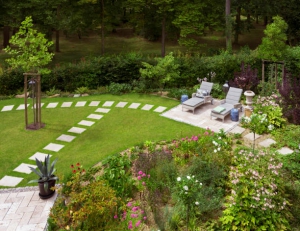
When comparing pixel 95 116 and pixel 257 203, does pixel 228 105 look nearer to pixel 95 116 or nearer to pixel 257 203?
pixel 95 116

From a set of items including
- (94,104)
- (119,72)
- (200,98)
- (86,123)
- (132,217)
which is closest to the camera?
(132,217)

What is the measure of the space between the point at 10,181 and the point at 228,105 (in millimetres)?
7843

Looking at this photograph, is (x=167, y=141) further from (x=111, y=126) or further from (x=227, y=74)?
(x=227, y=74)

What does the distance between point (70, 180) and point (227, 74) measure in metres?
9.98

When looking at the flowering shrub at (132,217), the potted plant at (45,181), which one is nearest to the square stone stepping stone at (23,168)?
the potted plant at (45,181)

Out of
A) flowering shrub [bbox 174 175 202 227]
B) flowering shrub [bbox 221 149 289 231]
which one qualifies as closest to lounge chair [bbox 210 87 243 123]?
flowering shrub [bbox 221 149 289 231]

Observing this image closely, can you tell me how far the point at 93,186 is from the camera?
19.6ft

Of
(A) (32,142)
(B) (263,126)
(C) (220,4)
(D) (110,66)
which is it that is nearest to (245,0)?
(C) (220,4)

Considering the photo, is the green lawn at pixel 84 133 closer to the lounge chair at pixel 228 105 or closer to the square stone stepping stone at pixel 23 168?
the square stone stepping stone at pixel 23 168

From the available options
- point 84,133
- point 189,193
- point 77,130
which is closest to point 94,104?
point 77,130

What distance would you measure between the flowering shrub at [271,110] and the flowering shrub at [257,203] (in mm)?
4343

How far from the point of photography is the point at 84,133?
32.3 ft

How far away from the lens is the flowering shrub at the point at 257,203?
17.4ft

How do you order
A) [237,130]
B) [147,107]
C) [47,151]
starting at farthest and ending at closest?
1. [147,107]
2. [237,130]
3. [47,151]
